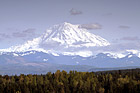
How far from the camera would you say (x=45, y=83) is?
46.9 meters

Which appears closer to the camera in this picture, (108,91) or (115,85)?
(108,91)

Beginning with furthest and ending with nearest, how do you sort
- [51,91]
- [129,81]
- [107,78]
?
[107,78], [129,81], [51,91]

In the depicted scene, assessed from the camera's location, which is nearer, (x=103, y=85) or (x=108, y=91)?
(x=108, y=91)

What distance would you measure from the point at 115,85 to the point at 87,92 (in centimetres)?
520

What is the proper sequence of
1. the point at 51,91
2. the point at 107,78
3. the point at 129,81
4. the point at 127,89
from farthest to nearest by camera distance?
the point at 107,78
the point at 129,81
the point at 127,89
the point at 51,91

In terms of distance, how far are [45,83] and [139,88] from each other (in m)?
14.6

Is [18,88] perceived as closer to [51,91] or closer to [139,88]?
[51,91]

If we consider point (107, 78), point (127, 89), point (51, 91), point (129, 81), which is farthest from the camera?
point (107, 78)

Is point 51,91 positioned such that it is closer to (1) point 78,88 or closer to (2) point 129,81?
(1) point 78,88

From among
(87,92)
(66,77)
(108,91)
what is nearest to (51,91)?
(87,92)

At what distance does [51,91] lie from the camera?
136 feet

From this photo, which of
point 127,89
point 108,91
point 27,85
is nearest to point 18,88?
point 27,85

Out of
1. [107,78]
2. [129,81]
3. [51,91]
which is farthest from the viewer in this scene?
[107,78]

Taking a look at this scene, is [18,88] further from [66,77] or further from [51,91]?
[66,77]
